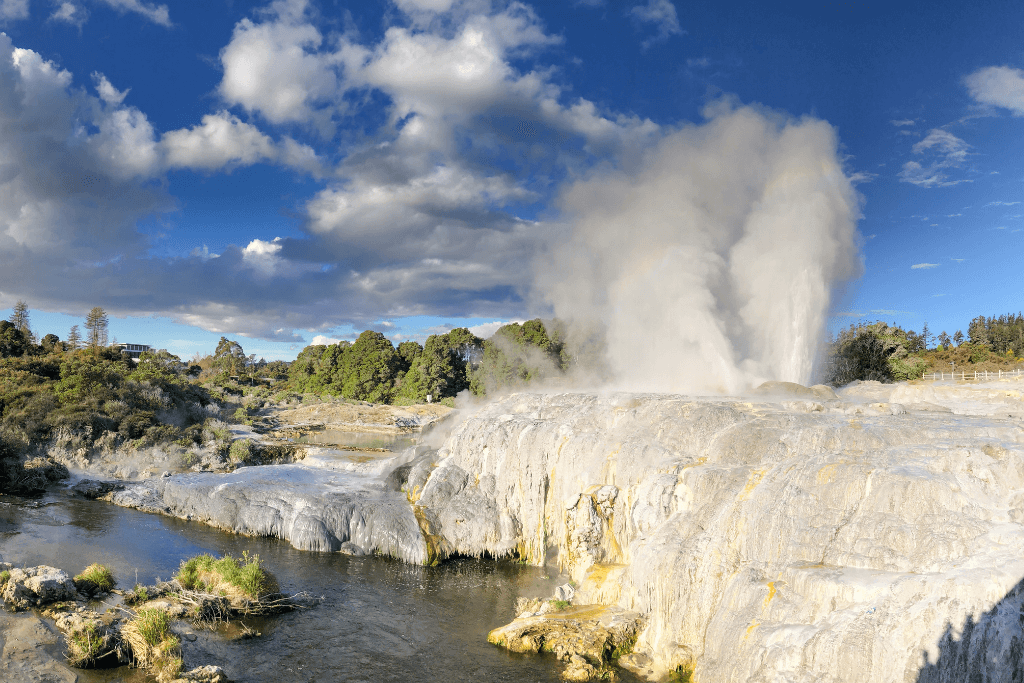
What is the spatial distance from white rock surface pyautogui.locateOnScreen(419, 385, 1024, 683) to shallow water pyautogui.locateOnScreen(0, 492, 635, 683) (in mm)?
1978

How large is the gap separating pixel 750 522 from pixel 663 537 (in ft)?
6.08

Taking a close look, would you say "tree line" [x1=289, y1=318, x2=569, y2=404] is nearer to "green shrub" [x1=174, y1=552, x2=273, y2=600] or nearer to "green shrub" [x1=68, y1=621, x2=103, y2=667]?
"green shrub" [x1=174, y1=552, x2=273, y2=600]

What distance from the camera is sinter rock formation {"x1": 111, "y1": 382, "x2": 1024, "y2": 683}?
8.31 metres

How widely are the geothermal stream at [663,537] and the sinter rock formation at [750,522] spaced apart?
0.13 ft

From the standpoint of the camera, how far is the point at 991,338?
66.8m

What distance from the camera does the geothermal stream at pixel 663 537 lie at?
8633 millimetres

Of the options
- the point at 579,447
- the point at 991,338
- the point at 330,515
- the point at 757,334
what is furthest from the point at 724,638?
the point at 991,338

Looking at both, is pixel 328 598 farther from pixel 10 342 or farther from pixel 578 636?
pixel 10 342

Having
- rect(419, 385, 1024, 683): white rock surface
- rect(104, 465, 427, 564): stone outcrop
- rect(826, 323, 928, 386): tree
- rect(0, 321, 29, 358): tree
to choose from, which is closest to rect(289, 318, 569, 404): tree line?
rect(826, 323, 928, 386): tree

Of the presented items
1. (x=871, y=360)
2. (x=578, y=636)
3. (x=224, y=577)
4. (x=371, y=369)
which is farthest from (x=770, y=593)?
(x=371, y=369)

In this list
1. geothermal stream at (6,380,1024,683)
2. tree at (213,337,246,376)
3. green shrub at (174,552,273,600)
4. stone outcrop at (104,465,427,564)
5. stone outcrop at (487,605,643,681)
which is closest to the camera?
geothermal stream at (6,380,1024,683)

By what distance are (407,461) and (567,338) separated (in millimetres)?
43929

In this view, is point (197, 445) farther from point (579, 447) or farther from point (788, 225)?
point (788, 225)

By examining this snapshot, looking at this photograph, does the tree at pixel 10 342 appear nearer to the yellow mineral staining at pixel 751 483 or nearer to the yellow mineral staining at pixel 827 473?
the yellow mineral staining at pixel 751 483
